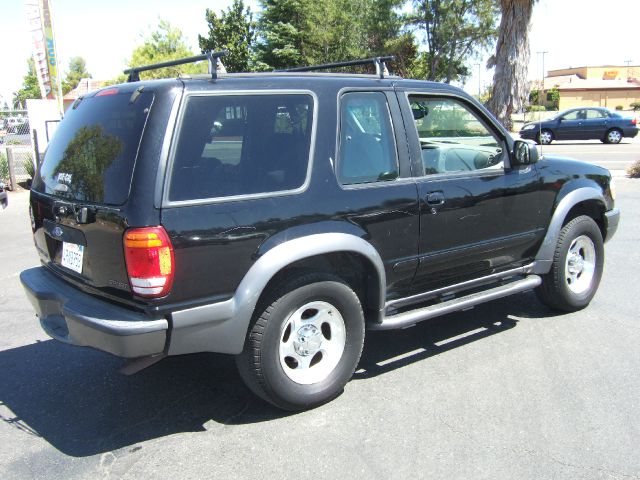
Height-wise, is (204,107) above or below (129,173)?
above

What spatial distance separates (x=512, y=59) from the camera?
1859 cm

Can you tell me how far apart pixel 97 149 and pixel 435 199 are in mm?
2128

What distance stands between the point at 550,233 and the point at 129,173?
11.0 feet

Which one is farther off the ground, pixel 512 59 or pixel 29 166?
pixel 512 59

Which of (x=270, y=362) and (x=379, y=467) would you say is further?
(x=270, y=362)

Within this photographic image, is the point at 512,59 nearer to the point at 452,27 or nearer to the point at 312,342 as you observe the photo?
the point at 452,27

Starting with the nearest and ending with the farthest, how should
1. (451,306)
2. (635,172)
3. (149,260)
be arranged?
(149,260) → (451,306) → (635,172)

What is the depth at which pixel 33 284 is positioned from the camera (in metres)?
3.71

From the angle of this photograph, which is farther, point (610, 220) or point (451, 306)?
Answer: point (610, 220)

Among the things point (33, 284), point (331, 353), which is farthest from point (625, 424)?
point (33, 284)

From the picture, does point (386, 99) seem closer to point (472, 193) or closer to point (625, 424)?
point (472, 193)

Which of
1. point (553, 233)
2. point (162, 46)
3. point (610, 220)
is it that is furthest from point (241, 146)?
point (162, 46)

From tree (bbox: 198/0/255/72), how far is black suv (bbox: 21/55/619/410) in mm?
33675

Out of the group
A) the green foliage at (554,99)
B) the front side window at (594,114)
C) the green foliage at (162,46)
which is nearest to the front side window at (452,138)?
the front side window at (594,114)
